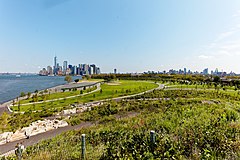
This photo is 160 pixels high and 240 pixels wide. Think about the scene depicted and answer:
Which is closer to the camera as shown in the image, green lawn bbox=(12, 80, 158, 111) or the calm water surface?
green lawn bbox=(12, 80, 158, 111)

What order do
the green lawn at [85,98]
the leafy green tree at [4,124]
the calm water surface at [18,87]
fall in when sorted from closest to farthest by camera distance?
the leafy green tree at [4,124]
the green lawn at [85,98]
the calm water surface at [18,87]

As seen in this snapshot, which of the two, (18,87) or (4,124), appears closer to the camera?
(4,124)

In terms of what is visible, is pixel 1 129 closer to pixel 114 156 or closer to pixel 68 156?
pixel 68 156

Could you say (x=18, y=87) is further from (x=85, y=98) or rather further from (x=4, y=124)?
(x=4, y=124)

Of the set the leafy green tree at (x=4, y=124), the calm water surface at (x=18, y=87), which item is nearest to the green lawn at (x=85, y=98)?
the leafy green tree at (x=4, y=124)

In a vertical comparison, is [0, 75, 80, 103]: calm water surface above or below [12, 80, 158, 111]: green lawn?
below

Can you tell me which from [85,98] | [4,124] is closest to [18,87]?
[85,98]

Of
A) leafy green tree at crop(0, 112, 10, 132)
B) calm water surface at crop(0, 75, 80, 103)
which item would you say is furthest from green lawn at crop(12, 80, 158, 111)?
calm water surface at crop(0, 75, 80, 103)

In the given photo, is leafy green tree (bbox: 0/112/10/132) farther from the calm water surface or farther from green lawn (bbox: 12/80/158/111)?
the calm water surface

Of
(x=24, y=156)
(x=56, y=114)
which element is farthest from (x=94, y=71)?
(x=24, y=156)

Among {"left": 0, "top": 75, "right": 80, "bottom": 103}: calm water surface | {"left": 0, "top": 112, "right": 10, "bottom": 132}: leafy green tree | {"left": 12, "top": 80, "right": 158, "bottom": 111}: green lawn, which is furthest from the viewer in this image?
{"left": 0, "top": 75, "right": 80, "bottom": 103}: calm water surface

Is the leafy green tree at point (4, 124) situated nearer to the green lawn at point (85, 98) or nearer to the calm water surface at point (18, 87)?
the green lawn at point (85, 98)

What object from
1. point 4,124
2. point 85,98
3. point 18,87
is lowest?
point 18,87

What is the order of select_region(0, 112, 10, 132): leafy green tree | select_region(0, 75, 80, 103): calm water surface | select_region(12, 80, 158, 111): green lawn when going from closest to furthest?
select_region(0, 112, 10, 132): leafy green tree → select_region(12, 80, 158, 111): green lawn → select_region(0, 75, 80, 103): calm water surface
